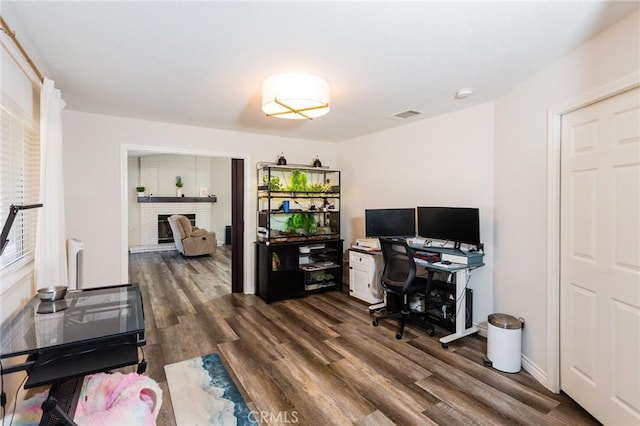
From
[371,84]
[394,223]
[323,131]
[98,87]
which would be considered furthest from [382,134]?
[98,87]

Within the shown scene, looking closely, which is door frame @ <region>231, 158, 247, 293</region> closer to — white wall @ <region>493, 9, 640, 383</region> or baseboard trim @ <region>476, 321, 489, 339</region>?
baseboard trim @ <region>476, 321, 489, 339</region>

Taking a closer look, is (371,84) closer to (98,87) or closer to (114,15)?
(114,15)

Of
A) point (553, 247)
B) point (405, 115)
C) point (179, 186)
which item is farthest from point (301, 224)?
point (179, 186)

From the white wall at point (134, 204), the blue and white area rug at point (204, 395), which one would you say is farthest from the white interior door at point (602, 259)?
the white wall at point (134, 204)

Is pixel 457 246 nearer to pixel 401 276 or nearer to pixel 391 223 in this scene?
pixel 401 276

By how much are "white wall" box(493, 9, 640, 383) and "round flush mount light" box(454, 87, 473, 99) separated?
1.15ft

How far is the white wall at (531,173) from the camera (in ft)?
6.35

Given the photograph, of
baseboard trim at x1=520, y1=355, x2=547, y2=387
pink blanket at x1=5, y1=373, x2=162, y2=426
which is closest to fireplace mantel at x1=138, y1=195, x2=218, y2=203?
pink blanket at x1=5, y1=373, x2=162, y2=426

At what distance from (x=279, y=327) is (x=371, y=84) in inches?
106

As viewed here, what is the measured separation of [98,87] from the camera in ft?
8.98

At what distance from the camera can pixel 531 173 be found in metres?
2.55

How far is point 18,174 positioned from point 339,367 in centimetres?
285

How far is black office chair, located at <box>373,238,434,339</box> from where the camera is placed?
3.20m

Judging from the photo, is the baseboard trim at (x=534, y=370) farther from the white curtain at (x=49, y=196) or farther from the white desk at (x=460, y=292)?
the white curtain at (x=49, y=196)
